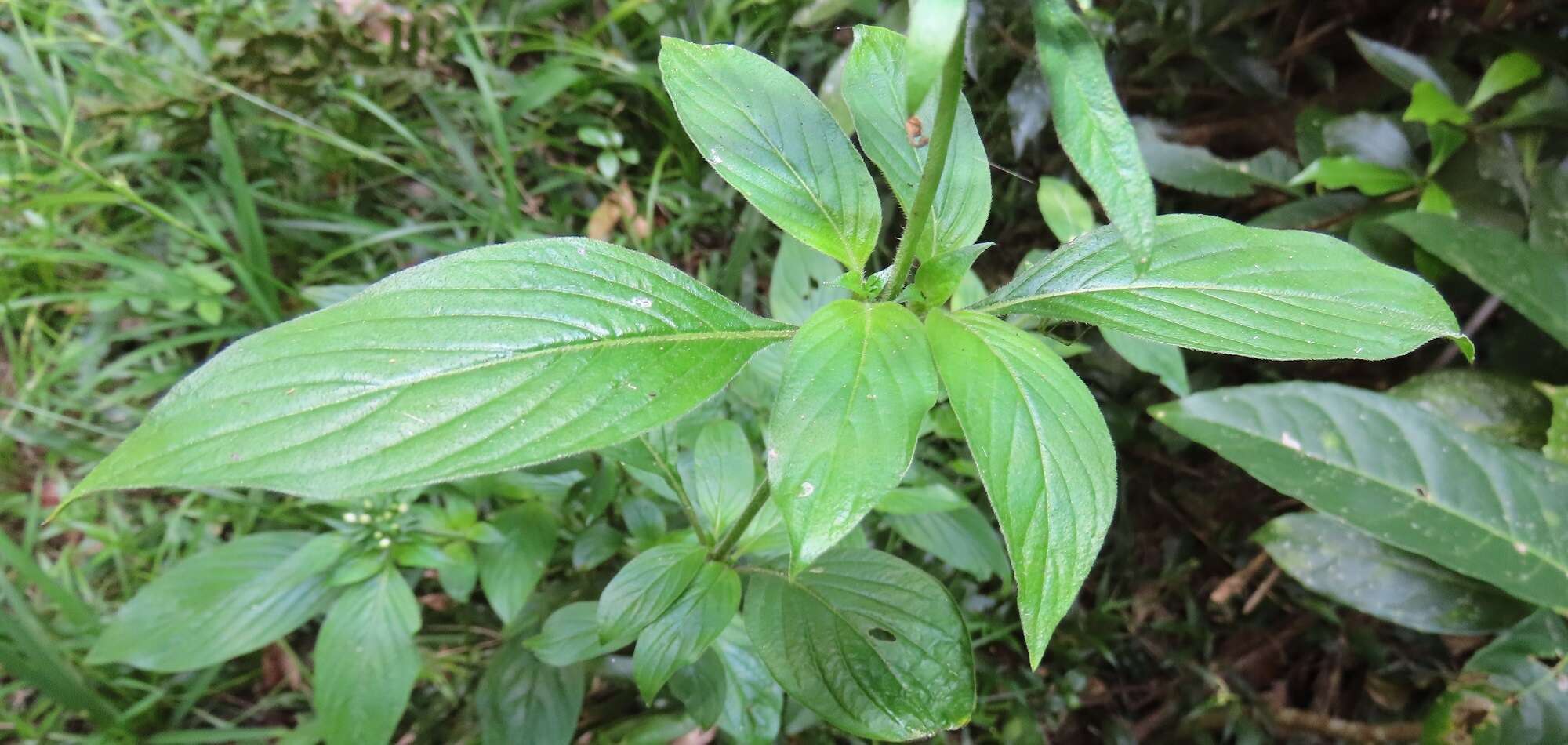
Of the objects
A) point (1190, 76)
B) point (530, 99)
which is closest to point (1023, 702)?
point (1190, 76)

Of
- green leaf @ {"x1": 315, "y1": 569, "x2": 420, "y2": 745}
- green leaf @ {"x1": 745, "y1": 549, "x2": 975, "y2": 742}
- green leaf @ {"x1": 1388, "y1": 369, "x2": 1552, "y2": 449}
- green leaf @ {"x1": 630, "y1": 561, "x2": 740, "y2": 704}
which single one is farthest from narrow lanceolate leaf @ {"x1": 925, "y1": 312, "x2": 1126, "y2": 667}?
green leaf @ {"x1": 1388, "y1": 369, "x2": 1552, "y2": 449}

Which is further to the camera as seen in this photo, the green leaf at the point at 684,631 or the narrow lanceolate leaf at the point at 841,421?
the green leaf at the point at 684,631

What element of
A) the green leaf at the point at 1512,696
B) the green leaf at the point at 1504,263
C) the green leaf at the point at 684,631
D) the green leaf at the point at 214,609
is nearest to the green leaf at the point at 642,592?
the green leaf at the point at 684,631

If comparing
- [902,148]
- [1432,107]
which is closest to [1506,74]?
[1432,107]

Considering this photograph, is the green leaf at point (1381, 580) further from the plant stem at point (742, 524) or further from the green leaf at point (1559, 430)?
the plant stem at point (742, 524)

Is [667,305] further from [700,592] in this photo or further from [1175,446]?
[1175,446]

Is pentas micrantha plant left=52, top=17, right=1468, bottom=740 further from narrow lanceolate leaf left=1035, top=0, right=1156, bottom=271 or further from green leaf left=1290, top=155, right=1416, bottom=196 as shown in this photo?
green leaf left=1290, top=155, right=1416, bottom=196
